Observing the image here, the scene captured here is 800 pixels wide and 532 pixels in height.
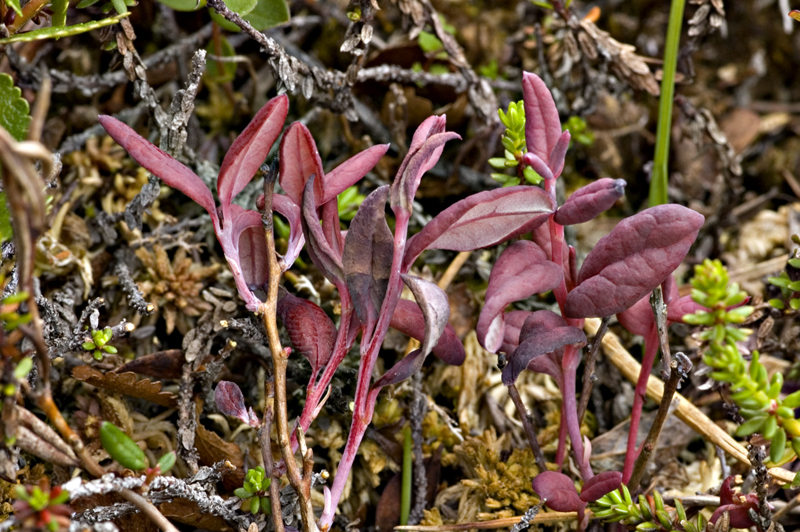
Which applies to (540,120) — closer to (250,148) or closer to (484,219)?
(484,219)

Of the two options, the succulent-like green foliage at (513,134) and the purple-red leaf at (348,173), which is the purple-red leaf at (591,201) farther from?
the purple-red leaf at (348,173)

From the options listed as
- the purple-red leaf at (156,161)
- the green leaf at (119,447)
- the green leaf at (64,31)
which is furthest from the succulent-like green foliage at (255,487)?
the green leaf at (64,31)

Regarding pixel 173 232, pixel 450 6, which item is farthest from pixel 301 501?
pixel 450 6

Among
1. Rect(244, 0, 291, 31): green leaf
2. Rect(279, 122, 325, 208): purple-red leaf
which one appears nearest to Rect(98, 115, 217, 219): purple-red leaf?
Rect(279, 122, 325, 208): purple-red leaf

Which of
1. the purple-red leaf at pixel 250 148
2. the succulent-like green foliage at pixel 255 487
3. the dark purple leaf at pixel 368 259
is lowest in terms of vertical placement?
the succulent-like green foliage at pixel 255 487

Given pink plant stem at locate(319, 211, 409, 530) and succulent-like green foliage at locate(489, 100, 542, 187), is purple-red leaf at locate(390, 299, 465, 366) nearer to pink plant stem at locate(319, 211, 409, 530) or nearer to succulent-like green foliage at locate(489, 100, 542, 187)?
pink plant stem at locate(319, 211, 409, 530)

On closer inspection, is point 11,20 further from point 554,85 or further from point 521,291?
point 554,85
